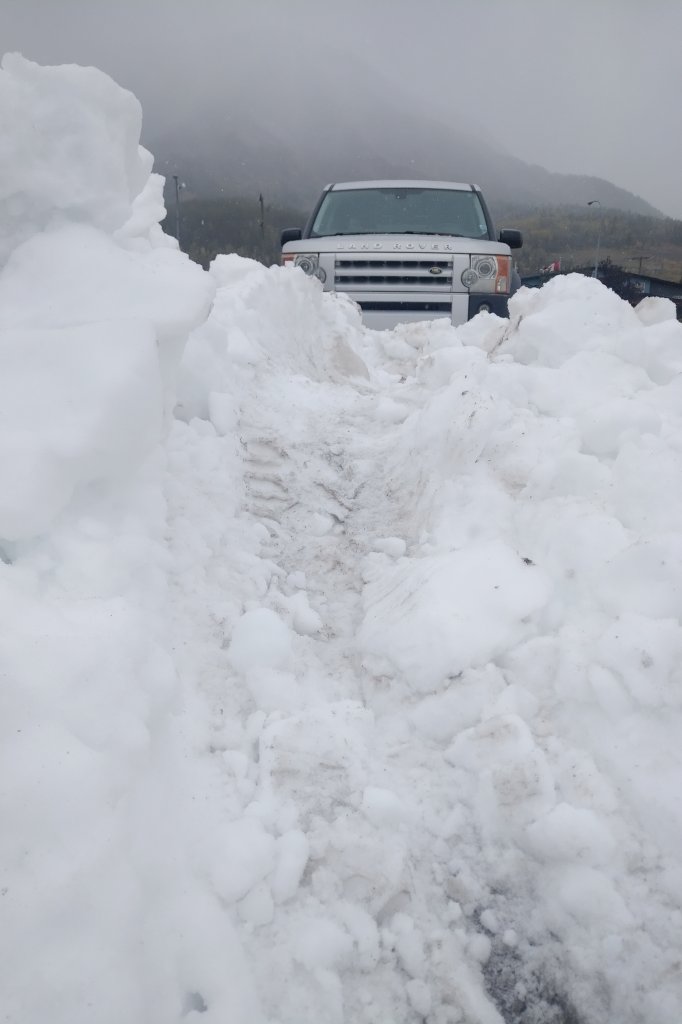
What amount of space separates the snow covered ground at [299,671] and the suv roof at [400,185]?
16.7 feet

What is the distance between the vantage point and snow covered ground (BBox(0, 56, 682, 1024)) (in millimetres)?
1396

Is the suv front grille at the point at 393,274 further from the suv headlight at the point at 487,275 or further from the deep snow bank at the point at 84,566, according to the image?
the deep snow bank at the point at 84,566

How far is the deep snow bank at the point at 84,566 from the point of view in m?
1.25

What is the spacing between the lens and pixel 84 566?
1807 mm

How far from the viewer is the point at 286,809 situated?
66.2 inches

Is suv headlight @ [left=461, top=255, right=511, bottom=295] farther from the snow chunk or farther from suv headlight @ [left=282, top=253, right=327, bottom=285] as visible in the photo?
the snow chunk

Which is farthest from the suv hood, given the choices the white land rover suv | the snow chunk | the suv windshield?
the snow chunk

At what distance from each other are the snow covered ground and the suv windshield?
178 inches

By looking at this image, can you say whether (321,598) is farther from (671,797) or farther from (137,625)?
(671,797)

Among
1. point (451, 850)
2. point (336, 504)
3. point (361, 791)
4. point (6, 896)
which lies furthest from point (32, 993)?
point (336, 504)

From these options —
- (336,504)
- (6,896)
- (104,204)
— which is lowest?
(336,504)

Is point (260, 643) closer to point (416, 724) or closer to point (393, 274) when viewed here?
point (416, 724)

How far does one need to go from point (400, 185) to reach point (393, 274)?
1.52 metres

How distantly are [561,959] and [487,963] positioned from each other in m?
0.16
